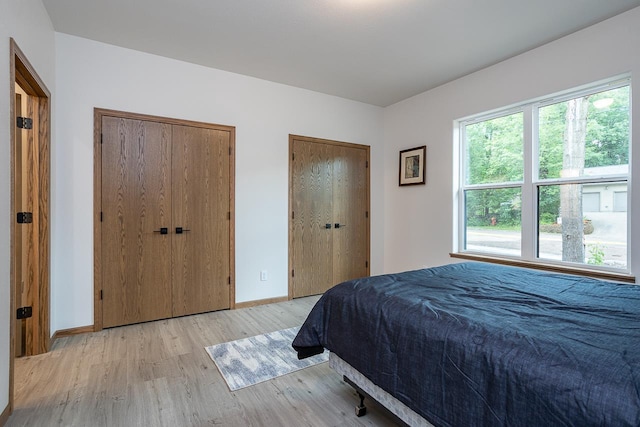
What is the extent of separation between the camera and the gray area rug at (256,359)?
210cm

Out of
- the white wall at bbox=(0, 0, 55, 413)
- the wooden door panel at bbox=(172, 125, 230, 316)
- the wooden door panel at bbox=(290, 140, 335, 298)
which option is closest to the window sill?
the wooden door panel at bbox=(290, 140, 335, 298)

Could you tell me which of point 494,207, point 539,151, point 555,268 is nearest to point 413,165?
point 494,207

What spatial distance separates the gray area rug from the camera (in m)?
2.10

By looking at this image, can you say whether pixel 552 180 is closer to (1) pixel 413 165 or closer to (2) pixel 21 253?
(1) pixel 413 165

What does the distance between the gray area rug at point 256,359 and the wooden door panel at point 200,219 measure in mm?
914

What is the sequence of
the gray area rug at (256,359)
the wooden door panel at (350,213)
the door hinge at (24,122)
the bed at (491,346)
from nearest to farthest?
the bed at (491,346), the gray area rug at (256,359), the door hinge at (24,122), the wooden door panel at (350,213)

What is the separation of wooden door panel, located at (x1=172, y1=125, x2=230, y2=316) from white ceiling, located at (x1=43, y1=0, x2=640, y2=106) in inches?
34.1

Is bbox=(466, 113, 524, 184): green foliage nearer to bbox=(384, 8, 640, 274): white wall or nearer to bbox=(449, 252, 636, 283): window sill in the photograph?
bbox=(384, 8, 640, 274): white wall

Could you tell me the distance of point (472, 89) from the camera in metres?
3.55

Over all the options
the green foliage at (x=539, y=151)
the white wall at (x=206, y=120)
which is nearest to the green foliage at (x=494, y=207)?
the green foliage at (x=539, y=151)

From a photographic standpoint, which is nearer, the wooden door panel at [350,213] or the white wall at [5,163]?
the white wall at [5,163]

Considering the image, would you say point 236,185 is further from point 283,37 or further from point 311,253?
point 283,37

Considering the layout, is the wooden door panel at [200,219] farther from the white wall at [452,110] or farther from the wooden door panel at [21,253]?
the white wall at [452,110]

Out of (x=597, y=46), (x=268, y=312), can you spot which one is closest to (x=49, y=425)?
(x=268, y=312)
